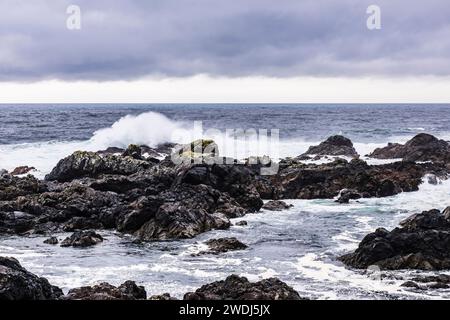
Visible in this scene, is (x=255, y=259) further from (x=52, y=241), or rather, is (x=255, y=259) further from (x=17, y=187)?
(x=17, y=187)

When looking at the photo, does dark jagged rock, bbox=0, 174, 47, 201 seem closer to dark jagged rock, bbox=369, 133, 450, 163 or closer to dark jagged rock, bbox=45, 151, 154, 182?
dark jagged rock, bbox=45, 151, 154, 182

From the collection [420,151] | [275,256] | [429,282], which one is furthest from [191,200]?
[420,151]

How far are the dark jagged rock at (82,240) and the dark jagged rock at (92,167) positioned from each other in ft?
40.9

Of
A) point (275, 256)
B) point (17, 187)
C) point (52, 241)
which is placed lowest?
point (275, 256)

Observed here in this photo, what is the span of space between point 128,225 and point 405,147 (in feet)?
111

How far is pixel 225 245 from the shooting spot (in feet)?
73.3

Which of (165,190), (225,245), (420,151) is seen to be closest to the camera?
(225,245)

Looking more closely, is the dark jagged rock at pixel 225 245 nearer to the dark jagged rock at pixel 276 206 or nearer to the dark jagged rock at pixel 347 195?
the dark jagged rock at pixel 276 206

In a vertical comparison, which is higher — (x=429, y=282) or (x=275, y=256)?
(x=429, y=282)

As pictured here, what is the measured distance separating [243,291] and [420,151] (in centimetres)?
3769

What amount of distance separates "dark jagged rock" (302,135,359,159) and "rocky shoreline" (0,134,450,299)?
889 centimetres

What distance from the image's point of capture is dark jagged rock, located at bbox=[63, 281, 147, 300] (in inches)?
562

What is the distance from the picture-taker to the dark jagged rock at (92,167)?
36375mm

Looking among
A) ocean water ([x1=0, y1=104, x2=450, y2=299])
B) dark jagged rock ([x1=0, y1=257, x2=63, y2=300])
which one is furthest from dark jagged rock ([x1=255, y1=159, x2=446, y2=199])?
dark jagged rock ([x1=0, y1=257, x2=63, y2=300])
